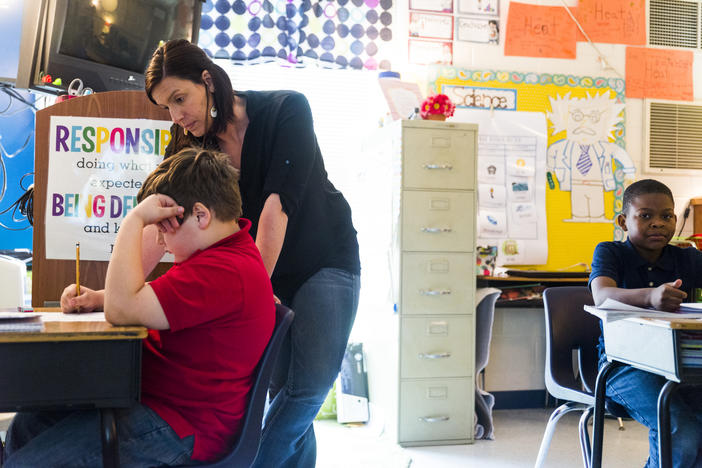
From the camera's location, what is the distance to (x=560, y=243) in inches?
153

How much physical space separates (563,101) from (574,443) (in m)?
1.95

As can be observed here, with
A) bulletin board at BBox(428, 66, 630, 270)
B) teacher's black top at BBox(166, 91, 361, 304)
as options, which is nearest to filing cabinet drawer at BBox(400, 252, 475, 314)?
bulletin board at BBox(428, 66, 630, 270)

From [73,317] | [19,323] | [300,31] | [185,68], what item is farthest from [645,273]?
[300,31]

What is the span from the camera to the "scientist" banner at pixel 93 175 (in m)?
1.86

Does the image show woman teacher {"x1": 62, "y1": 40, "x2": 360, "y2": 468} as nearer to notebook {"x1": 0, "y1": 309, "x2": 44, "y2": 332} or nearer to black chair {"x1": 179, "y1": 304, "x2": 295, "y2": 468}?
black chair {"x1": 179, "y1": 304, "x2": 295, "y2": 468}

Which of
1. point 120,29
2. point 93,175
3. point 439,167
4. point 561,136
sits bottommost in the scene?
point 93,175

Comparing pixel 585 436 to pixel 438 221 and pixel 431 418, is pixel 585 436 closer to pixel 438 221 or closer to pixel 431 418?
pixel 431 418

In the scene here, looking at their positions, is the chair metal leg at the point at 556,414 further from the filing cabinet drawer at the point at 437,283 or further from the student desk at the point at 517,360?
the student desk at the point at 517,360

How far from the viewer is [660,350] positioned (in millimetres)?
1530

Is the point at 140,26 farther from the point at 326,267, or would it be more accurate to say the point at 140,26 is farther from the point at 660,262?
the point at 660,262

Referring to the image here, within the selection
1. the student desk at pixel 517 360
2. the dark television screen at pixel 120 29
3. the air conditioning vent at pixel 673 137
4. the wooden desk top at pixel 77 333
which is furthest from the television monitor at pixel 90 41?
the air conditioning vent at pixel 673 137

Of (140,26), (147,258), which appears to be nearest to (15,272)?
(147,258)

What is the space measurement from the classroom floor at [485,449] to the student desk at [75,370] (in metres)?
1.80

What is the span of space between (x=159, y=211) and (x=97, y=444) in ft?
1.34
